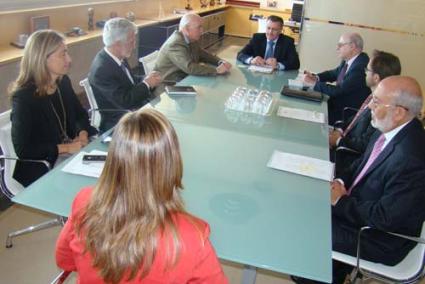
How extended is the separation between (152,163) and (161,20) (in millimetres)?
5636

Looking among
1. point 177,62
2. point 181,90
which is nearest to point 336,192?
point 181,90

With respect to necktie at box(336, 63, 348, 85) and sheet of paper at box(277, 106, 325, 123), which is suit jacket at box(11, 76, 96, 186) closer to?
sheet of paper at box(277, 106, 325, 123)

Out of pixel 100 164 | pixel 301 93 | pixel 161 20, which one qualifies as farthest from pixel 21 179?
pixel 161 20

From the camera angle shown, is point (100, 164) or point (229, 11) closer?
point (100, 164)

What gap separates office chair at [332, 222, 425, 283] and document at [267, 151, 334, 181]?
1.05 feet

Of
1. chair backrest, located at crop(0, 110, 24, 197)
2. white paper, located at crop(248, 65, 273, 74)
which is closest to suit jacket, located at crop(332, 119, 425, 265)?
chair backrest, located at crop(0, 110, 24, 197)

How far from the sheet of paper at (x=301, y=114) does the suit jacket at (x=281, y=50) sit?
1329 millimetres

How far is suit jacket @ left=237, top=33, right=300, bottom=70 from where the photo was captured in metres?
4.07

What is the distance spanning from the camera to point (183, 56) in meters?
3.46

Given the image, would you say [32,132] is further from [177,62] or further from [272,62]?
[272,62]

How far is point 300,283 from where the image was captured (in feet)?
7.11

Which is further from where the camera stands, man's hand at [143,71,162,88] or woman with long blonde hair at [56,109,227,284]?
man's hand at [143,71,162,88]

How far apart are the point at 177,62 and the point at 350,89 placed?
1522 mm

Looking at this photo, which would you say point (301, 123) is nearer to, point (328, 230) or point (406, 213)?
point (406, 213)
